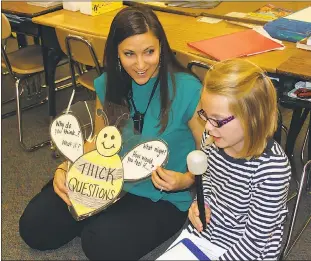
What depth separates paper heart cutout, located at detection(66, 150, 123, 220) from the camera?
1.59 meters

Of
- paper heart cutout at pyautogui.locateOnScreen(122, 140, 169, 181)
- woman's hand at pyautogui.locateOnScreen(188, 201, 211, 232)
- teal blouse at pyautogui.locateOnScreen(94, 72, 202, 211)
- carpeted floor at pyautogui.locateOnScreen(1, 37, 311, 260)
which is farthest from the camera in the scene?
carpeted floor at pyautogui.locateOnScreen(1, 37, 311, 260)

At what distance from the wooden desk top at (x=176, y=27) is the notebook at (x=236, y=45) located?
33 mm

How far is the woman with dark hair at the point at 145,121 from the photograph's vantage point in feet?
5.45

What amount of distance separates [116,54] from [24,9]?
1186 millimetres

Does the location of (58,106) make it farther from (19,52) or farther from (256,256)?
(256,256)

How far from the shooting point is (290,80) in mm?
1862

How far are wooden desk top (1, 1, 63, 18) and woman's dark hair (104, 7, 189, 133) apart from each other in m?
1.05

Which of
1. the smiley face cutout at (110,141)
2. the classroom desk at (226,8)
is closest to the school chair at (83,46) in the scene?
the classroom desk at (226,8)

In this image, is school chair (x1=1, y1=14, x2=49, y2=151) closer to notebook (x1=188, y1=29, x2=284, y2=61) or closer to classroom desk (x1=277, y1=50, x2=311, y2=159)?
notebook (x1=188, y1=29, x2=284, y2=61)

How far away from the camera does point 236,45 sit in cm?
212

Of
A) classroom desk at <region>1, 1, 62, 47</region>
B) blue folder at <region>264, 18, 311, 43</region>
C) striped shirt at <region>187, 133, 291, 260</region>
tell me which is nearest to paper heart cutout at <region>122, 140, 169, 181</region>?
striped shirt at <region>187, 133, 291, 260</region>

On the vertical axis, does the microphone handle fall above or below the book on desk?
below

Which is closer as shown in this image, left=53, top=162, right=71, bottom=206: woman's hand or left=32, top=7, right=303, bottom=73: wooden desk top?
left=53, top=162, right=71, bottom=206: woman's hand

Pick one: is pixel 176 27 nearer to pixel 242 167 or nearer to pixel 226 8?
pixel 226 8
